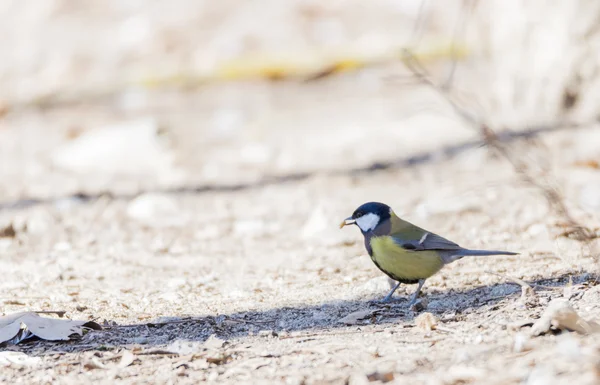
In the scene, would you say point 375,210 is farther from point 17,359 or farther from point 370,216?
point 17,359

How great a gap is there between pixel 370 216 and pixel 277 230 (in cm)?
149

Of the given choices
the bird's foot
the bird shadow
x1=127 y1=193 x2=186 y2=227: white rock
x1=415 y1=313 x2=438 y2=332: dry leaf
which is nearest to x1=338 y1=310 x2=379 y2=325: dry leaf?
the bird shadow

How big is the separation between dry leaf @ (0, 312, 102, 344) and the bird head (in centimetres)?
141

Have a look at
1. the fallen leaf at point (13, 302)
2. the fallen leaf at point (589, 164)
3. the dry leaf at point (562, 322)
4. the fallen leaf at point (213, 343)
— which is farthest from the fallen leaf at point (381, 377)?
the fallen leaf at point (589, 164)

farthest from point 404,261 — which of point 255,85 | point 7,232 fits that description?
point 255,85

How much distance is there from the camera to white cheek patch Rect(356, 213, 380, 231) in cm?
402

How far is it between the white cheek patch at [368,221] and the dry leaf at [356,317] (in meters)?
0.55

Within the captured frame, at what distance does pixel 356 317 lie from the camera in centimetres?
351

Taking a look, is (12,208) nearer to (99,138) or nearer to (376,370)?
(99,138)

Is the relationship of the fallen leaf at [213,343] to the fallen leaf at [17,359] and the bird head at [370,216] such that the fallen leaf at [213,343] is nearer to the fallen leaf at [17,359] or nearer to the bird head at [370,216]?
the fallen leaf at [17,359]

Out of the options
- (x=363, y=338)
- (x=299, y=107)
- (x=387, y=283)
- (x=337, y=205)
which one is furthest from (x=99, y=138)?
(x=363, y=338)

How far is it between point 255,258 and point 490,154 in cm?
271

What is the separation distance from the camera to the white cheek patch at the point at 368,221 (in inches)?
158

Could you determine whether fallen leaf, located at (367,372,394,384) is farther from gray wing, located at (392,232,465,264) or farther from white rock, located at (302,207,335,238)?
white rock, located at (302,207,335,238)
